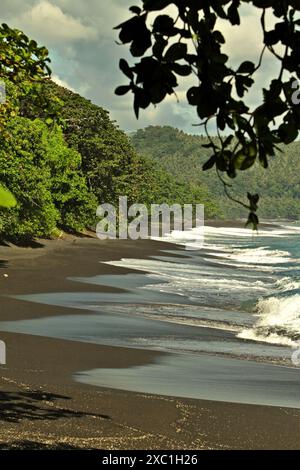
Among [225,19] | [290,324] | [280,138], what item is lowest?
[290,324]

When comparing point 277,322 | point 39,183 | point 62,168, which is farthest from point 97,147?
point 277,322

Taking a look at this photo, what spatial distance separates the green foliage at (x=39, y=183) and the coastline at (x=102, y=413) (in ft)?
62.0

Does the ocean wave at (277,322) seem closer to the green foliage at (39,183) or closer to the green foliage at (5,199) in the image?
the green foliage at (39,183)

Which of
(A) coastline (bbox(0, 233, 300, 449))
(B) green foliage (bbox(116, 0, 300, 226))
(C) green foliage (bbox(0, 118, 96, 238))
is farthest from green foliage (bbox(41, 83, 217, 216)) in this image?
(B) green foliage (bbox(116, 0, 300, 226))

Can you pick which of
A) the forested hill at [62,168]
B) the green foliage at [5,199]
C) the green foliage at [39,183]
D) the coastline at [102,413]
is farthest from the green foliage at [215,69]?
the green foliage at [39,183]

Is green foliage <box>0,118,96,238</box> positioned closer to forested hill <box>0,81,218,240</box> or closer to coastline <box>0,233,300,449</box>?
forested hill <box>0,81,218,240</box>

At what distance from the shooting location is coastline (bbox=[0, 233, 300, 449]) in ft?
31.2

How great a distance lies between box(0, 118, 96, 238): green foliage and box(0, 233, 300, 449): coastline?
62.0 feet

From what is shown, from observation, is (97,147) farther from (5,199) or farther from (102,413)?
(5,199)

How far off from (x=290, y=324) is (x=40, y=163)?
3073 cm

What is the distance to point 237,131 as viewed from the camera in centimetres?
396

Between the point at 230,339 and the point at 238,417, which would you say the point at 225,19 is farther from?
the point at 230,339

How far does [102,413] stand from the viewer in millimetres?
10828

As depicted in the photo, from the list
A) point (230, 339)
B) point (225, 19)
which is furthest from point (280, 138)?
point (230, 339)
